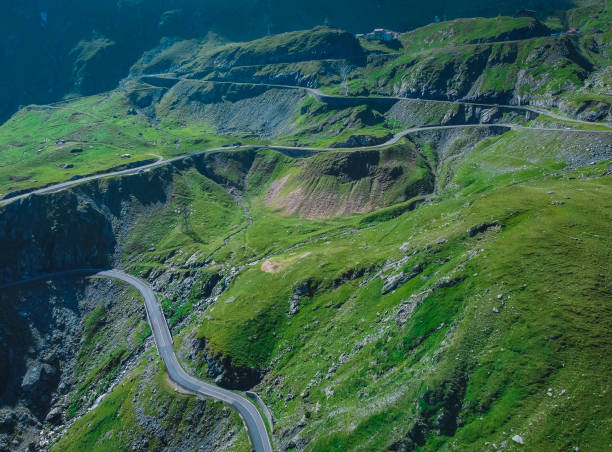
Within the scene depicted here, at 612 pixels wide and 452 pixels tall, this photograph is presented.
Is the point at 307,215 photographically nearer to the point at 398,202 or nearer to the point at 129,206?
the point at 398,202

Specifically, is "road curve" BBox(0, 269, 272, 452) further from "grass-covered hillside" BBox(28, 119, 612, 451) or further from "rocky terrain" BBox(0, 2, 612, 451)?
"grass-covered hillside" BBox(28, 119, 612, 451)

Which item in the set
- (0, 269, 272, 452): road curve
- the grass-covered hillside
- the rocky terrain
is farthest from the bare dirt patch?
(0, 269, 272, 452): road curve

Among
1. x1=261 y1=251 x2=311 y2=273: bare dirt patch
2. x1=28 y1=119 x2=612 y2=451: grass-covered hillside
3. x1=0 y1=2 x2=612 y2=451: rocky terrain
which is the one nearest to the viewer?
x1=28 y1=119 x2=612 y2=451: grass-covered hillside

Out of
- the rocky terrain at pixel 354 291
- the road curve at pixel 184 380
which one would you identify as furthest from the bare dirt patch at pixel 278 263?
the road curve at pixel 184 380

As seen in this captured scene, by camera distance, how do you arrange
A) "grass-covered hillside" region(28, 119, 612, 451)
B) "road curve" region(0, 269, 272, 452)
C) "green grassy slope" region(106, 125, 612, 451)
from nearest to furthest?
1. "green grassy slope" region(106, 125, 612, 451)
2. "grass-covered hillside" region(28, 119, 612, 451)
3. "road curve" region(0, 269, 272, 452)

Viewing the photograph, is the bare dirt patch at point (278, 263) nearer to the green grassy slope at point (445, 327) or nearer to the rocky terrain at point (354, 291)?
the green grassy slope at point (445, 327)

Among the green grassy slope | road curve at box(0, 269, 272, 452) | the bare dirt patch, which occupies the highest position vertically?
the green grassy slope

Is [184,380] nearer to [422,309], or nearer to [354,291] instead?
[354,291]

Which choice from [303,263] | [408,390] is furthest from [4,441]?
[408,390]

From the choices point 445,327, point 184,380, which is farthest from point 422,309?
point 184,380
